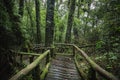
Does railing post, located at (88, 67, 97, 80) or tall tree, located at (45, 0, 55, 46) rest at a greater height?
tall tree, located at (45, 0, 55, 46)

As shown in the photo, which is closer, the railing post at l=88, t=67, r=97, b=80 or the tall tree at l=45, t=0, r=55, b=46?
the railing post at l=88, t=67, r=97, b=80

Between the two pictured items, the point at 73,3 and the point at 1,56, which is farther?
the point at 73,3

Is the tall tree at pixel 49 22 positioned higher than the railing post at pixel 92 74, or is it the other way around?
the tall tree at pixel 49 22

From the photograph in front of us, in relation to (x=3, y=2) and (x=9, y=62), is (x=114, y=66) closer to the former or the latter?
(x=9, y=62)

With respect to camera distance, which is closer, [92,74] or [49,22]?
[92,74]

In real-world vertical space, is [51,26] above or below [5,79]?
above

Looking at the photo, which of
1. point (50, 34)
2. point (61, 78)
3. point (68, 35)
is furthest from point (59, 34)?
point (61, 78)

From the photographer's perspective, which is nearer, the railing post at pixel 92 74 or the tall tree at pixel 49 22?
the railing post at pixel 92 74

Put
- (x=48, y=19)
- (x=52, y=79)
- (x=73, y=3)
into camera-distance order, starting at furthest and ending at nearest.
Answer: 1. (x=73, y=3)
2. (x=48, y=19)
3. (x=52, y=79)

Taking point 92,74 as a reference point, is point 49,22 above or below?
above

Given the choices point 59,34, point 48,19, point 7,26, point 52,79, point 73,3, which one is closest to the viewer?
point 7,26

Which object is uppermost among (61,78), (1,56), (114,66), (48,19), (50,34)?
(48,19)

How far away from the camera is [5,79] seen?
6.45 meters

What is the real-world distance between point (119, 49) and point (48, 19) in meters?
5.86
